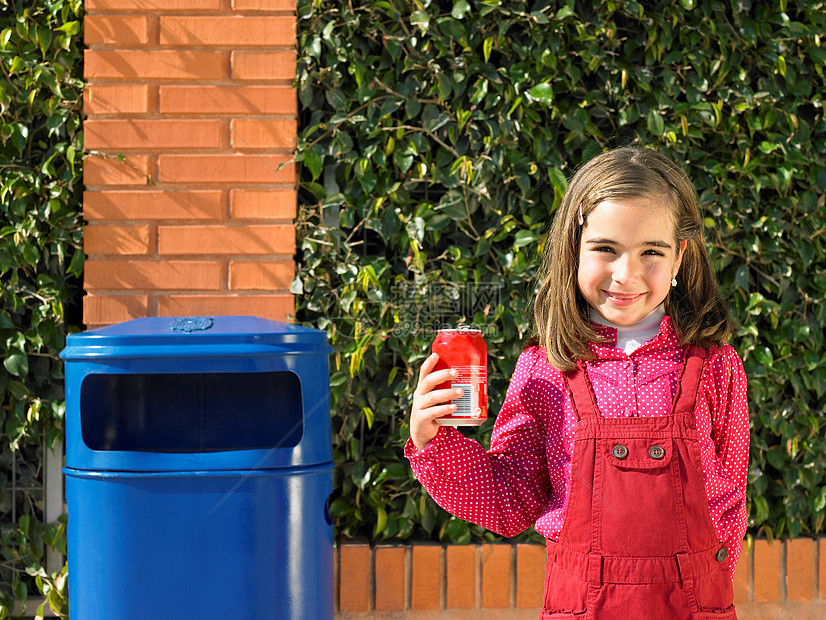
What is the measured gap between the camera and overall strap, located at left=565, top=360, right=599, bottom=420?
4.71ft

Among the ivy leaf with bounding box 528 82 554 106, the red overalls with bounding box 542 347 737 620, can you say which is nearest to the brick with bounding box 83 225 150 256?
the ivy leaf with bounding box 528 82 554 106

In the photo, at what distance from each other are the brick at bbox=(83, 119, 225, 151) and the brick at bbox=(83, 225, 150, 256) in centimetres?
27

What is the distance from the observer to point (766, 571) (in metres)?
2.81

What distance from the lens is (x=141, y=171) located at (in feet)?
8.70

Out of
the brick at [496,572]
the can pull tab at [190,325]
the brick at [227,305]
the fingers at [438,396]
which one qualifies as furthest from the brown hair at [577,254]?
the brick at [496,572]

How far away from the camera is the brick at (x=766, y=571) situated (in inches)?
111

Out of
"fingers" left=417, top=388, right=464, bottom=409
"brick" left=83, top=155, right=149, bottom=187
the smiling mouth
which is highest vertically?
"brick" left=83, top=155, right=149, bottom=187

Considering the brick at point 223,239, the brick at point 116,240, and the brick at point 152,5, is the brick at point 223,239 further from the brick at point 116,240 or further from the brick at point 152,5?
the brick at point 152,5

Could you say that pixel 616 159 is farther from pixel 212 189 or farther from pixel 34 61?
pixel 34 61

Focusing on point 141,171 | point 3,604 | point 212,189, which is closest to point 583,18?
point 212,189

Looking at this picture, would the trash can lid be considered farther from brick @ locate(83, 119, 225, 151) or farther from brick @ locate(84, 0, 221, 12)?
brick @ locate(84, 0, 221, 12)

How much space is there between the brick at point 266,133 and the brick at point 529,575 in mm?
1607

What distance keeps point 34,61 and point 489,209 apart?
5.35ft

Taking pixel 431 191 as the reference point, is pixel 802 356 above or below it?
below
